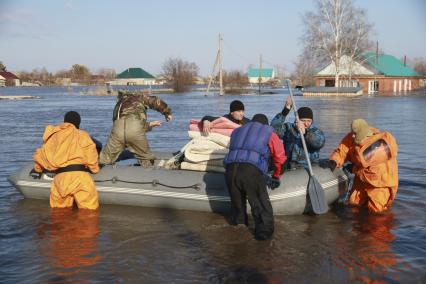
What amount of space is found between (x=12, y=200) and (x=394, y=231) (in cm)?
548

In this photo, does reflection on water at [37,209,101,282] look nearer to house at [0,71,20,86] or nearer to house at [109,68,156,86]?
house at [109,68,156,86]

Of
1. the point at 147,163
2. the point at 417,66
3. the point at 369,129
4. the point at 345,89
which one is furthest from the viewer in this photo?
the point at 417,66

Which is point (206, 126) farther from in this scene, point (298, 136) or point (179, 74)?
point (179, 74)

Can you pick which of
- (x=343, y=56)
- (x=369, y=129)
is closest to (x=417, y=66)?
(x=343, y=56)

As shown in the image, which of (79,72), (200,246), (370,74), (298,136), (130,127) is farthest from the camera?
(79,72)

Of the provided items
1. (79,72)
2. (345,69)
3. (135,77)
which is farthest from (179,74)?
(79,72)

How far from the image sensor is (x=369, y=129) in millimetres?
6469

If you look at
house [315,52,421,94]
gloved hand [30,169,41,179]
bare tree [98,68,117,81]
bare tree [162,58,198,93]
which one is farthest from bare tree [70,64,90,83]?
gloved hand [30,169,41,179]

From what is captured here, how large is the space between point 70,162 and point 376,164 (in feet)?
13.0

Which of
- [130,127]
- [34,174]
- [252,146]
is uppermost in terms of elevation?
A: [130,127]

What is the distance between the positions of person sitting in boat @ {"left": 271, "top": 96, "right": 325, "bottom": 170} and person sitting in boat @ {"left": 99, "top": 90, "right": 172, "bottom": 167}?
177cm

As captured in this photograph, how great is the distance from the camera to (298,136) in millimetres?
6711

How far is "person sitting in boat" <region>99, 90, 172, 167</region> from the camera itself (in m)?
7.07

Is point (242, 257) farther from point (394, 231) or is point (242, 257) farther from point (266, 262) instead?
point (394, 231)
